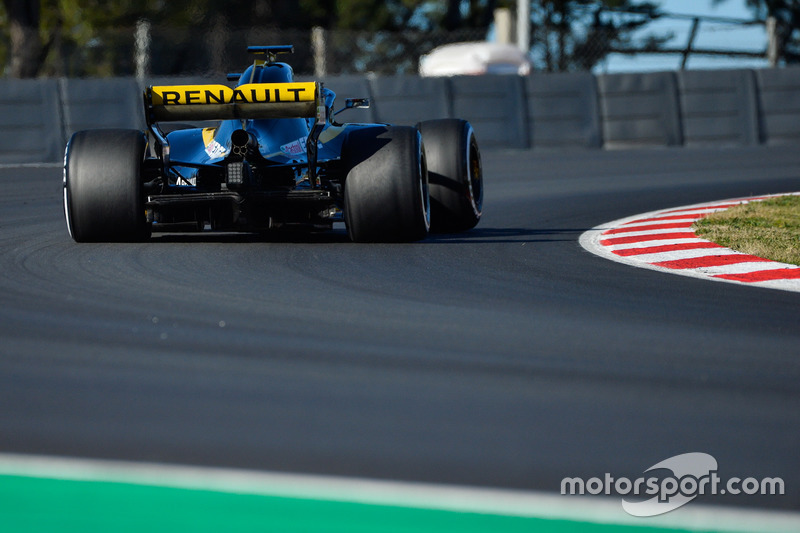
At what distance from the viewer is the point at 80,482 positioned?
2.96 m

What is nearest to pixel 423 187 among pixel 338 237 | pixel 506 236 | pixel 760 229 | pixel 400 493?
pixel 338 237

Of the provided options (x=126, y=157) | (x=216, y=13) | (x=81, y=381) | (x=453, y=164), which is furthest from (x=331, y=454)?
(x=216, y=13)

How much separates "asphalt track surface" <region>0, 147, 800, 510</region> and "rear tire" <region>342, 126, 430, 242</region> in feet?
0.56

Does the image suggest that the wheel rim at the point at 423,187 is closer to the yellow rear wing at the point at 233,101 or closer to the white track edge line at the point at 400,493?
the yellow rear wing at the point at 233,101

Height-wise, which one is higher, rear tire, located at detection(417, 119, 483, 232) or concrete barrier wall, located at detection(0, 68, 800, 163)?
rear tire, located at detection(417, 119, 483, 232)

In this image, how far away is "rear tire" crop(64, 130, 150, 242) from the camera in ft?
25.4

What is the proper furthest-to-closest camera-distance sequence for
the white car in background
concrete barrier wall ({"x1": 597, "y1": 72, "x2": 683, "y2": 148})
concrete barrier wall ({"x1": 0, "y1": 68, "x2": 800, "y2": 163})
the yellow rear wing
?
the white car in background, concrete barrier wall ({"x1": 597, "y1": 72, "x2": 683, "y2": 148}), concrete barrier wall ({"x1": 0, "y1": 68, "x2": 800, "y2": 163}), the yellow rear wing

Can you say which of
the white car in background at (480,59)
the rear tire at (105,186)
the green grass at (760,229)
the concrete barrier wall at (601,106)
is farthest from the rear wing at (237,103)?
the white car in background at (480,59)

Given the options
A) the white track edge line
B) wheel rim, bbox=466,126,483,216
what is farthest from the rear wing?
the white track edge line

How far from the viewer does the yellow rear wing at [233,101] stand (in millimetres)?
7680

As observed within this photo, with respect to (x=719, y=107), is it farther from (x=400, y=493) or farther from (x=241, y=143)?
(x=400, y=493)

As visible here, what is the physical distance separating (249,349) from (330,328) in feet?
1.65

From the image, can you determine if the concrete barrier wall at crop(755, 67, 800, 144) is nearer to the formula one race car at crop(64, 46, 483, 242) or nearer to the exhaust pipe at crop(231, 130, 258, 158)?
the formula one race car at crop(64, 46, 483, 242)

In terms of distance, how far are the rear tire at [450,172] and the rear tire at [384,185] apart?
38.1 inches
